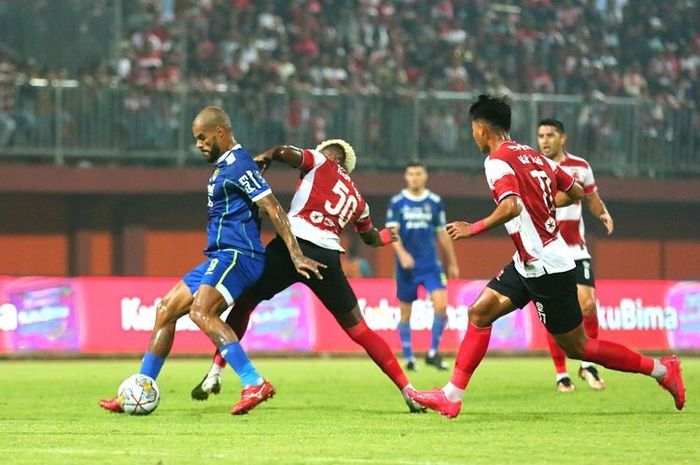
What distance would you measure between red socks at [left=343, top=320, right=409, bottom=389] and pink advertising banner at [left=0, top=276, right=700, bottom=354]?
959cm

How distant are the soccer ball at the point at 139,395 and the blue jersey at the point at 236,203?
1.12m

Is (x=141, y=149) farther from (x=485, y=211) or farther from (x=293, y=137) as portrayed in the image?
(x=485, y=211)

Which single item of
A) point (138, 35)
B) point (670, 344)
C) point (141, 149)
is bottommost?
point (670, 344)

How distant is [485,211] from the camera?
98.5 feet

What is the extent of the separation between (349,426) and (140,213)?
17625mm

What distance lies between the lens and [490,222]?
1044 centimetres

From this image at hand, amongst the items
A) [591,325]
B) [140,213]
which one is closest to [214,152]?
[591,325]

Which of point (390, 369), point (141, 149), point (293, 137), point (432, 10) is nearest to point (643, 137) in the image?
point (432, 10)

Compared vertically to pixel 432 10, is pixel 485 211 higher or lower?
lower

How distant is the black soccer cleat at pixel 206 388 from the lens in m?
12.6

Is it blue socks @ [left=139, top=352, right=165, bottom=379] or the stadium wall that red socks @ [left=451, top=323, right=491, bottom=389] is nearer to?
blue socks @ [left=139, top=352, right=165, bottom=379]

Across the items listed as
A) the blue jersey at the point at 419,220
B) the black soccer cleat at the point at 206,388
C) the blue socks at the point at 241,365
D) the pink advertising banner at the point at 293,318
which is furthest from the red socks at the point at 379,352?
the pink advertising banner at the point at 293,318

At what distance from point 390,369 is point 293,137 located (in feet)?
50.2

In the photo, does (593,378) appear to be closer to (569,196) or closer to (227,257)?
(569,196)
